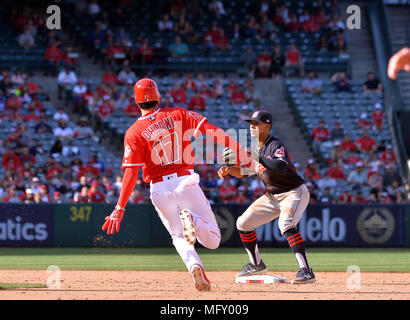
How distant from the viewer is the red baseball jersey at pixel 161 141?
792 cm

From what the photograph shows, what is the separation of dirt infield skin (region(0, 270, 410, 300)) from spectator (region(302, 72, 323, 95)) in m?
12.6

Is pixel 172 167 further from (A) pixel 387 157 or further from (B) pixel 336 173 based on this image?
(A) pixel 387 157

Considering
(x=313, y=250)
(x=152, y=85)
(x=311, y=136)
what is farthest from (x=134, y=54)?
(x=152, y=85)

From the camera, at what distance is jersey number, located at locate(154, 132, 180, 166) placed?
7965mm

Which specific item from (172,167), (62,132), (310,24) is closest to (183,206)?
(172,167)

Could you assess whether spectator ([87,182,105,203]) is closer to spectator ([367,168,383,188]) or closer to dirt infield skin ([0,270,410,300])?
dirt infield skin ([0,270,410,300])

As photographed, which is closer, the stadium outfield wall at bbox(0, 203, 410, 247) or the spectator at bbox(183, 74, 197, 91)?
the stadium outfield wall at bbox(0, 203, 410, 247)

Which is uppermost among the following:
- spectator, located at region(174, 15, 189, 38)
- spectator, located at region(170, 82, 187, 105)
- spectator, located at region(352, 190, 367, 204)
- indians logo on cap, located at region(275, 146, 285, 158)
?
spectator, located at region(174, 15, 189, 38)

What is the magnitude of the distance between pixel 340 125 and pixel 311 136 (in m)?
0.93

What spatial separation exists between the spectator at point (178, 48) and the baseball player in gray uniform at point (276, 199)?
15.2 meters

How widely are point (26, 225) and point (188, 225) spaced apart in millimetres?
9810

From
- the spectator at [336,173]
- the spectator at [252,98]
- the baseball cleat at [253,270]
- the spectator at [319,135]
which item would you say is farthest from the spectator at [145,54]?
the baseball cleat at [253,270]

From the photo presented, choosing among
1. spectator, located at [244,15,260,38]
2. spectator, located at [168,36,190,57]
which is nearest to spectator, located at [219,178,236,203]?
spectator, located at [168,36,190,57]

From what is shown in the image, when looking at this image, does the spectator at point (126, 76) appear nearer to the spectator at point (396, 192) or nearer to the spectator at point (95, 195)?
the spectator at point (95, 195)
